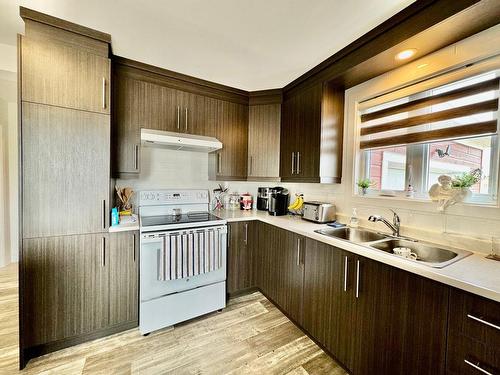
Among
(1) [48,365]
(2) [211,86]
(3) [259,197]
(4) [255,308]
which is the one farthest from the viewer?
(3) [259,197]

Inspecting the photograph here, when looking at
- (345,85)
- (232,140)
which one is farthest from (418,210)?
(232,140)

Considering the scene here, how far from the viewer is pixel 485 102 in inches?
52.3

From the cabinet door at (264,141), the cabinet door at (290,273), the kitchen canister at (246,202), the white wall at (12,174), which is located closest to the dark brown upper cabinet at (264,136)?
the cabinet door at (264,141)

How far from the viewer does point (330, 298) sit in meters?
1.57

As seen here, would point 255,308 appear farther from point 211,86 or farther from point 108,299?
point 211,86

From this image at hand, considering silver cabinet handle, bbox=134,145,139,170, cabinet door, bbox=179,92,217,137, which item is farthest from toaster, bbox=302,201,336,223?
silver cabinet handle, bbox=134,145,139,170

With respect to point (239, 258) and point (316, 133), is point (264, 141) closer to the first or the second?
point (316, 133)

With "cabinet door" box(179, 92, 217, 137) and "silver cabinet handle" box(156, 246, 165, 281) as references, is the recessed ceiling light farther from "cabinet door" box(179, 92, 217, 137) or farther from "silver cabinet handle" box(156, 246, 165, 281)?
"silver cabinet handle" box(156, 246, 165, 281)

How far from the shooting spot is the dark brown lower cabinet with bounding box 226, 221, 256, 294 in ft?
7.57

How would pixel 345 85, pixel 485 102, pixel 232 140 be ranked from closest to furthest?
pixel 485 102
pixel 345 85
pixel 232 140

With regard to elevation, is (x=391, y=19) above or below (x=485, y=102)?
above

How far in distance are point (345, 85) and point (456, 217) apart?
1422 mm

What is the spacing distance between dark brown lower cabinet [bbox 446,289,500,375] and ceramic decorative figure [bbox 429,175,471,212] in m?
0.71

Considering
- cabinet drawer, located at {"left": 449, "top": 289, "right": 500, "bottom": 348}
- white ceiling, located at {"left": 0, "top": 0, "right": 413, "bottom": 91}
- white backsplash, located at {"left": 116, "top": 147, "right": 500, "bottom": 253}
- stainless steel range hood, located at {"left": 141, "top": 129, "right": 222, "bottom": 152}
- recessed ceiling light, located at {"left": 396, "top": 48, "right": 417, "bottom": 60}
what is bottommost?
cabinet drawer, located at {"left": 449, "top": 289, "right": 500, "bottom": 348}
